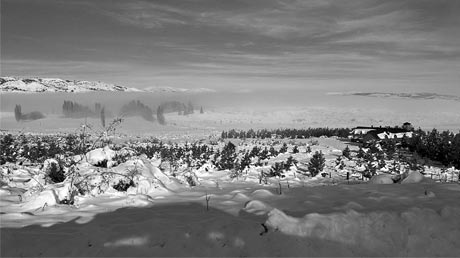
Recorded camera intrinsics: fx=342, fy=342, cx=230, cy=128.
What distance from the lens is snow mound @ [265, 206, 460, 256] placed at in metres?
3.35

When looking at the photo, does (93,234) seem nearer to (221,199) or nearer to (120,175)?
(221,199)

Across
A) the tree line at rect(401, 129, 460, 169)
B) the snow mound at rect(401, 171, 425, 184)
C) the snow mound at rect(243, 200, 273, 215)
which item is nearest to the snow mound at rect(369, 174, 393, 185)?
the snow mound at rect(401, 171, 425, 184)

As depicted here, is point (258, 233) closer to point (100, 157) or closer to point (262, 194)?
point (262, 194)

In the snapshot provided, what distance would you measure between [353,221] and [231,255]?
1.38 meters

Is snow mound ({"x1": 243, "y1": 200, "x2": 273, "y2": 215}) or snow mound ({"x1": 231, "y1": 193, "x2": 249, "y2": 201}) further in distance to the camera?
→ snow mound ({"x1": 231, "y1": 193, "x2": 249, "y2": 201})

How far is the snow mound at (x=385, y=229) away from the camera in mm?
3354

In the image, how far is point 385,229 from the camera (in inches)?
140

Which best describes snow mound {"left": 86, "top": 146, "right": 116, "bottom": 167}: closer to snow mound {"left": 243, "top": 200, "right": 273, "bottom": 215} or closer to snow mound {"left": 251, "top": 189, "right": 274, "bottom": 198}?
snow mound {"left": 251, "top": 189, "right": 274, "bottom": 198}

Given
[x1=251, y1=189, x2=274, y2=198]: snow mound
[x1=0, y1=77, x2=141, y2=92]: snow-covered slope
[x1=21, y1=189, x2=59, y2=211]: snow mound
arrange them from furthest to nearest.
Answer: [x1=0, y1=77, x2=141, y2=92]: snow-covered slope → [x1=251, y1=189, x2=274, y2=198]: snow mound → [x1=21, y1=189, x2=59, y2=211]: snow mound

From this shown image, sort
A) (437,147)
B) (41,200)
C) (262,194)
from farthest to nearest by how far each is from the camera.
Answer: (437,147) → (262,194) → (41,200)

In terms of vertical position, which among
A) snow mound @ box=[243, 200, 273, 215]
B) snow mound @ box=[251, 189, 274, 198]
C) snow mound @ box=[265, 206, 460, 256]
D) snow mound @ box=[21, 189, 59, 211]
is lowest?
snow mound @ box=[21, 189, 59, 211]

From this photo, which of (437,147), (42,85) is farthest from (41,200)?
(42,85)

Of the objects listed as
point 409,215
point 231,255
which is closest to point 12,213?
point 231,255

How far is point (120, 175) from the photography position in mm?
6812
